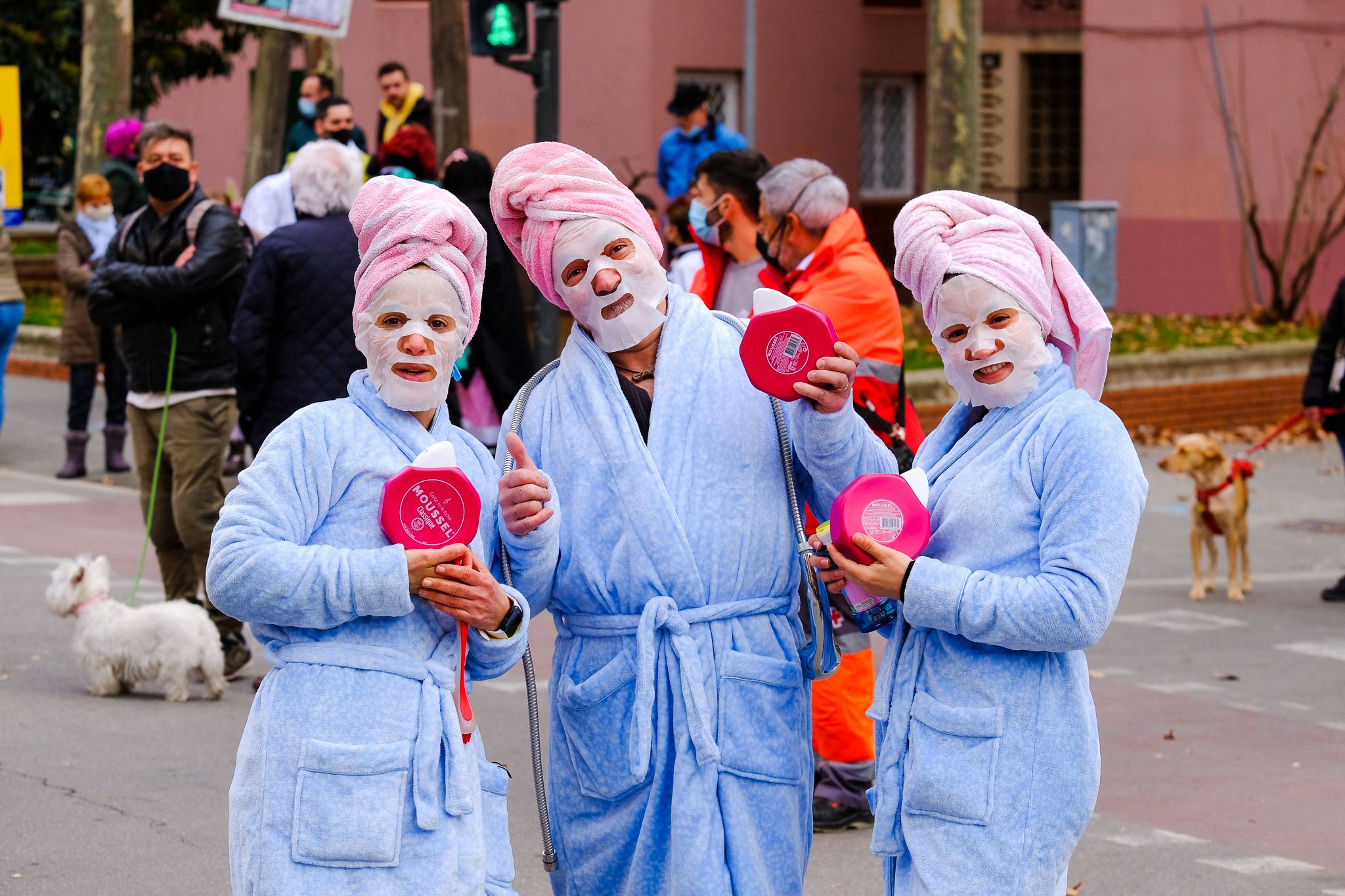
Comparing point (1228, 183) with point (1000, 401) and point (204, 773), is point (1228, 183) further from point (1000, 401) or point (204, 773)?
point (1000, 401)

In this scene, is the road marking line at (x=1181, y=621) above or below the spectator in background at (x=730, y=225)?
below

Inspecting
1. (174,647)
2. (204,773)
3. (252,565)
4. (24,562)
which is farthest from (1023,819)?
(24,562)

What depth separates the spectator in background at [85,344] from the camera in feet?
41.3

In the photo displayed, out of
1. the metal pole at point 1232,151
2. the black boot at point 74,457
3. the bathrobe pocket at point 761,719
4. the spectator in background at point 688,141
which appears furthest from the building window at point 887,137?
the bathrobe pocket at point 761,719

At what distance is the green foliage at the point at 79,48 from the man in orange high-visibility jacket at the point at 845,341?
24295 mm

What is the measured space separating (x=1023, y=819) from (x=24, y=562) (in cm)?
776

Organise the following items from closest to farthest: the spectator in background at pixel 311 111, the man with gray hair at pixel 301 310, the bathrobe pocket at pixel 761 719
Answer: the bathrobe pocket at pixel 761 719 → the man with gray hair at pixel 301 310 → the spectator in background at pixel 311 111

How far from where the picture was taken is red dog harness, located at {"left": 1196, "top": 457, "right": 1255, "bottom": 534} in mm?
9750

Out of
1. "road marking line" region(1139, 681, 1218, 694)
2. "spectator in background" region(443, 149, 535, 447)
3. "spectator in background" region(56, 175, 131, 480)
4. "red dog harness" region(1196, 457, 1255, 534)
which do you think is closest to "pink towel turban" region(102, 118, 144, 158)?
"spectator in background" region(56, 175, 131, 480)

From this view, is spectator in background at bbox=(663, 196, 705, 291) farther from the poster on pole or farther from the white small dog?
the poster on pole

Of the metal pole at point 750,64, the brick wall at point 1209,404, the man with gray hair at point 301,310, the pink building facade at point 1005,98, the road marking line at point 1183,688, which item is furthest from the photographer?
the metal pole at point 750,64

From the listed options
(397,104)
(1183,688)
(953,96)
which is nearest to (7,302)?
(397,104)

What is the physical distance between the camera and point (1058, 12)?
84.3ft

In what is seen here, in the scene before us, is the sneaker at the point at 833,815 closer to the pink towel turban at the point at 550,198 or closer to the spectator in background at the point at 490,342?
the pink towel turban at the point at 550,198
